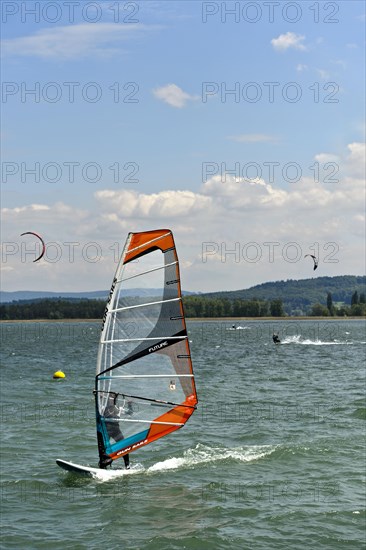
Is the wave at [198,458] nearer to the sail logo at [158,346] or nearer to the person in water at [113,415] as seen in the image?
the person in water at [113,415]

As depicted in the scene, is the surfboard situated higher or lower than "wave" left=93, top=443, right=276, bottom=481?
higher

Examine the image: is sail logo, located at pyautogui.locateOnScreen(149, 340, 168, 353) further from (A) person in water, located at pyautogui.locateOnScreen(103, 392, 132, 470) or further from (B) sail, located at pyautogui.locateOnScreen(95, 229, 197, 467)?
(A) person in water, located at pyautogui.locateOnScreen(103, 392, 132, 470)

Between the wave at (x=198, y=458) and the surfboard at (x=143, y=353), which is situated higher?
the surfboard at (x=143, y=353)

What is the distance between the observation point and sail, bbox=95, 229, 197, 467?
667 inches

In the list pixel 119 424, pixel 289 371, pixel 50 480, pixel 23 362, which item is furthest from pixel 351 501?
pixel 23 362

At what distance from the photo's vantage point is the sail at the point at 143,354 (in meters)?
17.0

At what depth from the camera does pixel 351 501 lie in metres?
17.3

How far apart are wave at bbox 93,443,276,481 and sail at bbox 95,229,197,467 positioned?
771 mm

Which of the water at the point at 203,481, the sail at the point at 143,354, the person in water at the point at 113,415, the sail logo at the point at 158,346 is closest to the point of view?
the water at the point at 203,481

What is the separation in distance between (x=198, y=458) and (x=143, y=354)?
16.0 ft

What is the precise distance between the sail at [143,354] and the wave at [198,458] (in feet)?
2.53

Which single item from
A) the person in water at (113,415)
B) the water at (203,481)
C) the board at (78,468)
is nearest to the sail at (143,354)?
the person in water at (113,415)

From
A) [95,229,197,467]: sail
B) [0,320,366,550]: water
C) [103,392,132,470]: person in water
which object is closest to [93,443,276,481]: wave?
[0,320,366,550]: water

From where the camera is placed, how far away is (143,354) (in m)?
17.6
